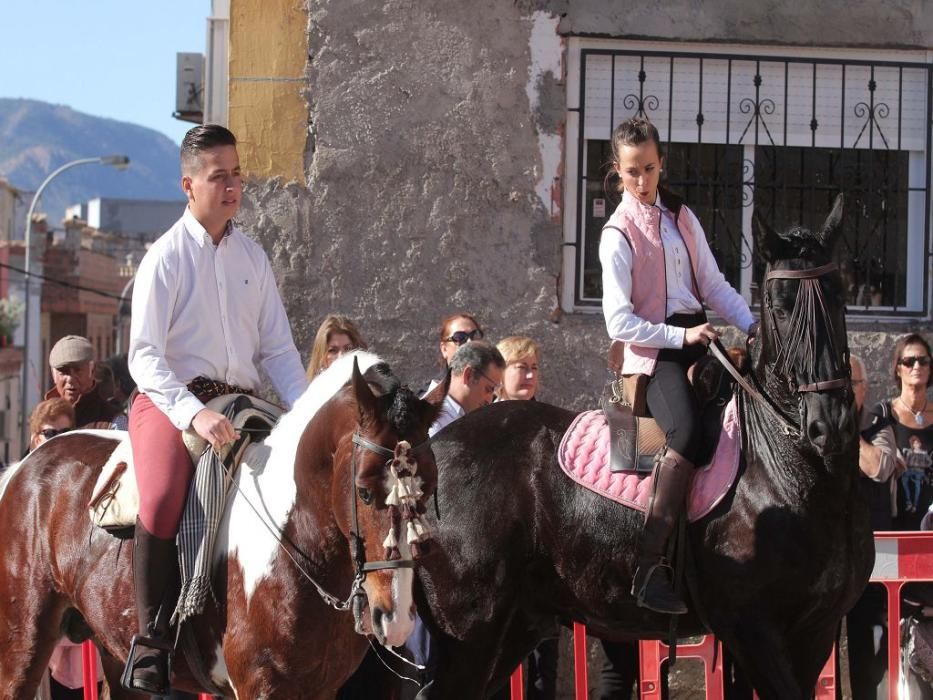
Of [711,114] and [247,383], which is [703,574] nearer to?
[247,383]

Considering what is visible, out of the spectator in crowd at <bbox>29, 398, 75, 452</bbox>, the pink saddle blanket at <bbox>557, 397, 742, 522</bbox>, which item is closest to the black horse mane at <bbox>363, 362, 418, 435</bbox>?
the pink saddle blanket at <bbox>557, 397, 742, 522</bbox>

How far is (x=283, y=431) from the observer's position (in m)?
4.25

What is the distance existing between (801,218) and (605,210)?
1.27 m

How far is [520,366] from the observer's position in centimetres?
652

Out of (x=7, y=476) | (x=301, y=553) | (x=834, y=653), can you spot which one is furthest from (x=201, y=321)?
(x=834, y=653)

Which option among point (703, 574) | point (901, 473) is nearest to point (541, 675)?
point (703, 574)

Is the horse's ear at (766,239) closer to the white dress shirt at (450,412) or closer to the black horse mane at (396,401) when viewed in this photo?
the black horse mane at (396,401)

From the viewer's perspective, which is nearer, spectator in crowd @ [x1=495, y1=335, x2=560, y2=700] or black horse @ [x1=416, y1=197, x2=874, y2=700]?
black horse @ [x1=416, y1=197, x2=874, y2=700]

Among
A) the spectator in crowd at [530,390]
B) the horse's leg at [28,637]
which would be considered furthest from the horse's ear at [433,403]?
the spectator in crowd at [530,390]

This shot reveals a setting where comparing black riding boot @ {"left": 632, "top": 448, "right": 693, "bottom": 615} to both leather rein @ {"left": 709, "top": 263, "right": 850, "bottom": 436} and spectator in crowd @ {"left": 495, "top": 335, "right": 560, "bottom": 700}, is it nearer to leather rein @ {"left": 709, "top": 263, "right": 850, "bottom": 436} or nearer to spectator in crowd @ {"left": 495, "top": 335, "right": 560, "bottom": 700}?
leather rein @ {"left": 709, "top": 263, "right": 850, "bottom": 436}

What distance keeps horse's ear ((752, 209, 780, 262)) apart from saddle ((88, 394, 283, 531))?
198 cm

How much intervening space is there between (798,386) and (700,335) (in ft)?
1.41

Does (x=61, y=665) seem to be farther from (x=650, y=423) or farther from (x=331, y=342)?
(x=650, y=423)

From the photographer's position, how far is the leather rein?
4.69m
